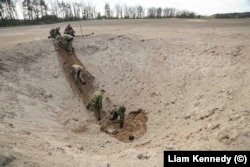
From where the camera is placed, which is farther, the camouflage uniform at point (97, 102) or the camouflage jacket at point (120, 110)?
the camouflage uniform at point (97, 102)

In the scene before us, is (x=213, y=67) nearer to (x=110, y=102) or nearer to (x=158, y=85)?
(x=158, y=85)

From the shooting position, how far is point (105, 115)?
11438 mm

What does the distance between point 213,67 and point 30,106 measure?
8.28 meters

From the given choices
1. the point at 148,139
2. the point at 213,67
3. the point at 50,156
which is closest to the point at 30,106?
the point at 50,156

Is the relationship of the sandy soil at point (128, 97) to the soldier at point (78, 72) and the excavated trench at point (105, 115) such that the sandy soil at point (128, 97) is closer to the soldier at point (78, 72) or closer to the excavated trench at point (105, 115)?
the excavated trench at point (105, 115)

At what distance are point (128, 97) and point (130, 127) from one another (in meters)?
2.08

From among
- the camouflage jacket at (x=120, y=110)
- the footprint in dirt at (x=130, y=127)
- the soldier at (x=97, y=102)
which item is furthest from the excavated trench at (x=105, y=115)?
the camouflage jacket at (x=120, y=110)

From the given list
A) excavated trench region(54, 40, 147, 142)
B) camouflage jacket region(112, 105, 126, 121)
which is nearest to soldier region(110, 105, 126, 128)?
camouflage jacket region(112, 105, 126, 121)

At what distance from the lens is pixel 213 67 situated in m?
11.7

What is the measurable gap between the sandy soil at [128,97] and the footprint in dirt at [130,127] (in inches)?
2.4

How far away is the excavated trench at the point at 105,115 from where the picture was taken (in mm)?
10062

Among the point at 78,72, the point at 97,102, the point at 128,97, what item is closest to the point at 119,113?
the point at 97,102

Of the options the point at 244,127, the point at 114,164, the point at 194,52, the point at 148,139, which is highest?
the point at 194,52

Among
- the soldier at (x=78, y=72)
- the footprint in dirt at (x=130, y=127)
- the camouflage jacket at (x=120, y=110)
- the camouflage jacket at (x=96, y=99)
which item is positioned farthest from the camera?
the soldier at (x=78, y=72)
